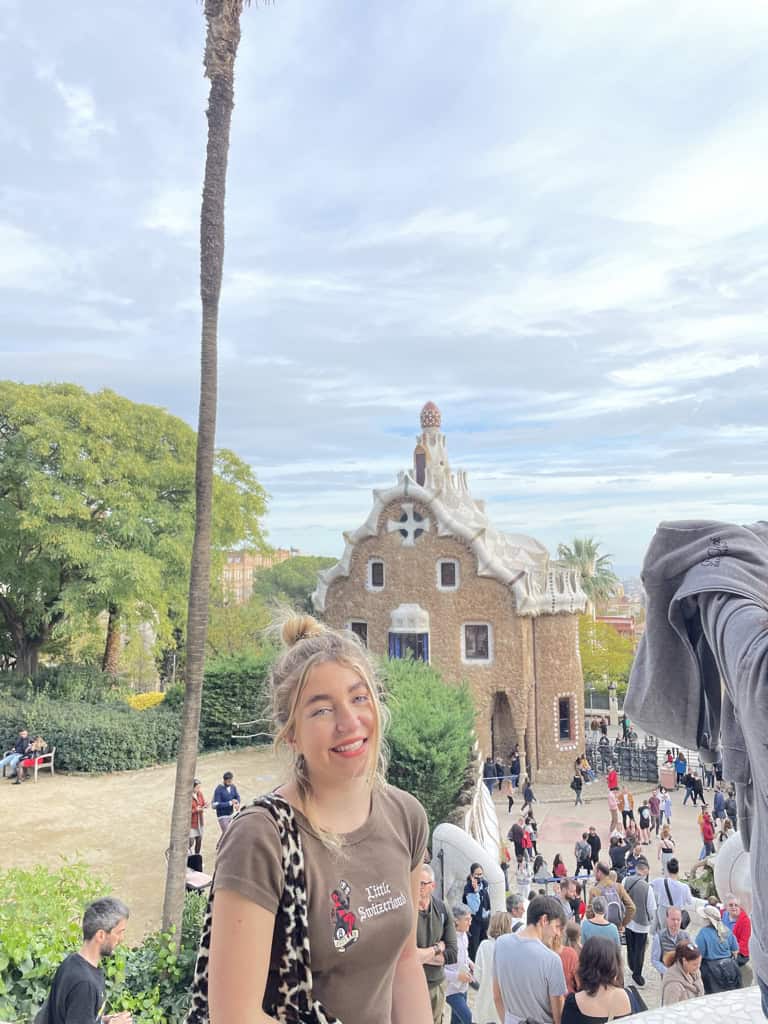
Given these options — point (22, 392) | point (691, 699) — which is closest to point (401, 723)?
point (22, 392)

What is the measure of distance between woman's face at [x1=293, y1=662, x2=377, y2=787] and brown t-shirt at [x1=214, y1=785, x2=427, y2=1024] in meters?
0.15

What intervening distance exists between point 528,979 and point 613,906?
4134 millimetres

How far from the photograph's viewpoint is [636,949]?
894cm

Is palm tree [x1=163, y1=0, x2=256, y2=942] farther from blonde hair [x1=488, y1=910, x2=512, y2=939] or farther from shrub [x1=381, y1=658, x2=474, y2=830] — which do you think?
shrub [x1=381, y1=658, x2=474, y2=830]

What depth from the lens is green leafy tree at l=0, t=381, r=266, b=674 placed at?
20781mm

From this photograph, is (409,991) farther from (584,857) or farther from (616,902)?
(584,857)

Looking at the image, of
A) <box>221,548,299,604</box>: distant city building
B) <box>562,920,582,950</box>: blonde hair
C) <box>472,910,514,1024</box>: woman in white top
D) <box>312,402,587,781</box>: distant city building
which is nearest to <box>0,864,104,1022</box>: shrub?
<box>472,910,514,1024</box>: woman in white top

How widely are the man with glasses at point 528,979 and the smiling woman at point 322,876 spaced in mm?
3271

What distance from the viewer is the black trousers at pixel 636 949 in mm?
8852

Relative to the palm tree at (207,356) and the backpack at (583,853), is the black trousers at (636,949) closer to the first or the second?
the backpack at (583,853)

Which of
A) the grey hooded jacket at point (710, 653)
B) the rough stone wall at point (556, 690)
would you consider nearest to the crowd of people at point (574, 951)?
the grey hooded jacket at point (710, 653)

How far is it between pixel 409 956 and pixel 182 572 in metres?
21.1

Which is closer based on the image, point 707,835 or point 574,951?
point 574,951

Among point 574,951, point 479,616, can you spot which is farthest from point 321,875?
point 479,616
